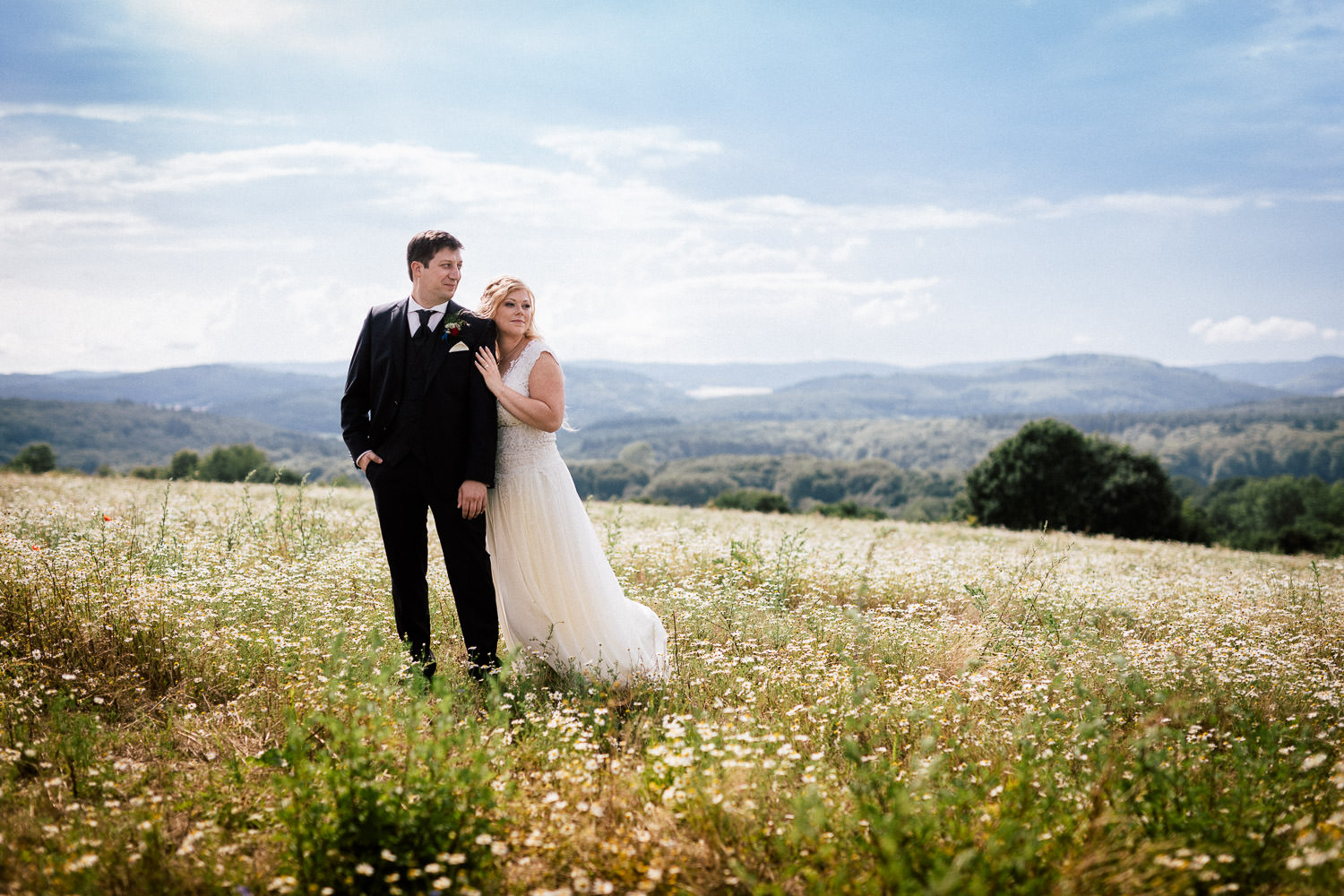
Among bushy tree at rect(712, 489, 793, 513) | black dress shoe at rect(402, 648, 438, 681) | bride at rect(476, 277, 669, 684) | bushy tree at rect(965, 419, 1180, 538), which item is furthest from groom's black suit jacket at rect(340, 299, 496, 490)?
bushy tree at rect(712, 489, 793, 513)

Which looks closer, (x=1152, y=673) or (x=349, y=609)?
(x=1152, y=673)

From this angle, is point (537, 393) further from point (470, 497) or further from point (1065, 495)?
point (1065, 495)

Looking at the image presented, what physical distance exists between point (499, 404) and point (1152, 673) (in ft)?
17.8

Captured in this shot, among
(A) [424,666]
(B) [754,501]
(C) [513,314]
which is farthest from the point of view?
(B) [754,501]

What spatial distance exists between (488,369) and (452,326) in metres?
0.39

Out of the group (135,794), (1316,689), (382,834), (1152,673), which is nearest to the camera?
(382,834)

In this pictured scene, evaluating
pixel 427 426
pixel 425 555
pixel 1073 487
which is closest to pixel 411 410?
pixel 427 426

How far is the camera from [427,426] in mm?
5230

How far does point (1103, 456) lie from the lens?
52.0 meters

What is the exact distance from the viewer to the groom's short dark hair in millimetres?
5336

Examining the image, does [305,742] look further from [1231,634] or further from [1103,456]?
[1103,456]

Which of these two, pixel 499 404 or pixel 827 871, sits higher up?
pixel 499 404

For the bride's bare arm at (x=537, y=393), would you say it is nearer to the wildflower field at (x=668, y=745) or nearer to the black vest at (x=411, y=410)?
the black vest at (x=411, y=410)

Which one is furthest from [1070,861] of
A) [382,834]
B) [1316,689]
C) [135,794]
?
[135,794]
